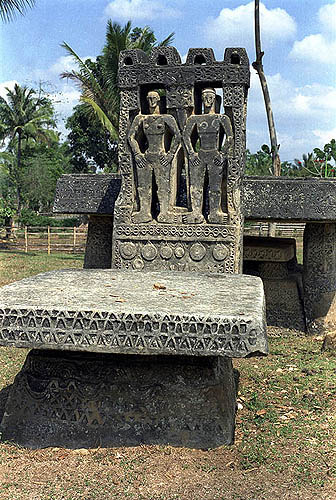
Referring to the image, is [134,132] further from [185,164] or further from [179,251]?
[179,251]

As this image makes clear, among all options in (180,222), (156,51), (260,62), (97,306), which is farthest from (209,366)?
(260,62)

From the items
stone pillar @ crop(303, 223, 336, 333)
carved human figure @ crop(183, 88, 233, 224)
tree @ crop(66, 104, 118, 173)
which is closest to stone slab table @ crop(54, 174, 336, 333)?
stone pillar @ crop(303, 223, 336, 333)

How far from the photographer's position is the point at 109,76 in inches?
585

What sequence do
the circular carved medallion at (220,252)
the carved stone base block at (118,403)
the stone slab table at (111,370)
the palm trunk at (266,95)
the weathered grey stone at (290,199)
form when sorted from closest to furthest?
the stone slab table at (111,370), the carved stone base block at (118,403), the circular carved medallion at (220,252), the weathered grey stone at (290,199), the palm trunk at (266,95)

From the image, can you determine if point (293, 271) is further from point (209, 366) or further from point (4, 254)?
point (4, 254)

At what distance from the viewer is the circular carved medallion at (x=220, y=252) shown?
484cm

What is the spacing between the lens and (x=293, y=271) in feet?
21.8

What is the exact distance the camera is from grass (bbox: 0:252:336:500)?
261 cm

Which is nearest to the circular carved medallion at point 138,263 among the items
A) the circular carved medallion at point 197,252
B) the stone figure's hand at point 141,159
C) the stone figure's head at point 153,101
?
the circular carved medallion at point 197,252

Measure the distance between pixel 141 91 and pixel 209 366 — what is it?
2921 mm

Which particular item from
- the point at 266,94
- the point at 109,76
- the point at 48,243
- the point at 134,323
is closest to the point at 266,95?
the point at 266,94

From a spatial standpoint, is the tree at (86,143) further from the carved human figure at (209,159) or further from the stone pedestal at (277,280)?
the carved human figure at (209,159)

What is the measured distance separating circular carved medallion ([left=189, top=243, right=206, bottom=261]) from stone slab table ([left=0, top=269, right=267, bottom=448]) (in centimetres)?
139

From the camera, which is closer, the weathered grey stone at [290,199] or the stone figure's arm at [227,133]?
the stone figure's arm at [227,133]
